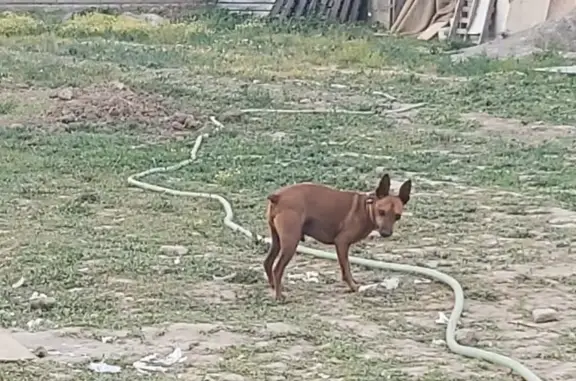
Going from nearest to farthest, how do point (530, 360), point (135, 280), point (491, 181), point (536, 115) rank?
point (530, 360), point (135, 280), point (491, 181), point (536, 115)

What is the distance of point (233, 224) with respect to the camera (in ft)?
25.3

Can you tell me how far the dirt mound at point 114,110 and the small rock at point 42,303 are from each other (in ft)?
20.0

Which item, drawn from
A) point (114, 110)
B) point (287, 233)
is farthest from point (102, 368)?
point (114, 110)

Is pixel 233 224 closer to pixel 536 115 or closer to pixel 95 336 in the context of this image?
pixel 95 336

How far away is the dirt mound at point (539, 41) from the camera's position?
18078mm

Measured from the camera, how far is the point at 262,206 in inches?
332

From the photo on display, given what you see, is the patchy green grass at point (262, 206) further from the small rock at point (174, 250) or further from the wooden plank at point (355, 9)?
the wooden plank at point (355, 9)

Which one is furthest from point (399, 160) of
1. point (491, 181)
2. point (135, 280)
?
point (135, 280)

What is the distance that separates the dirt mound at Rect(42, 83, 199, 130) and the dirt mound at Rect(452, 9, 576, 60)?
664cm

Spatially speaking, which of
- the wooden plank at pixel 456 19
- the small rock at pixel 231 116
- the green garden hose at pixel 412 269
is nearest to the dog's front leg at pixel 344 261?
the green garden hose at pixel 412 269

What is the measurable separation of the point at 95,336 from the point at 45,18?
19.8 metres

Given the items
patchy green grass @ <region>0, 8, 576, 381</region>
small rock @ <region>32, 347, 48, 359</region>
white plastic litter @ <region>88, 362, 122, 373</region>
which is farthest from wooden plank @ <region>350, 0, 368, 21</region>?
white plastic litter @ <region>88, 362, 122, 373</region>

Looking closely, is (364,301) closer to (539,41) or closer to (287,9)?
(539,41)

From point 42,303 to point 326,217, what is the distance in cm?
135
